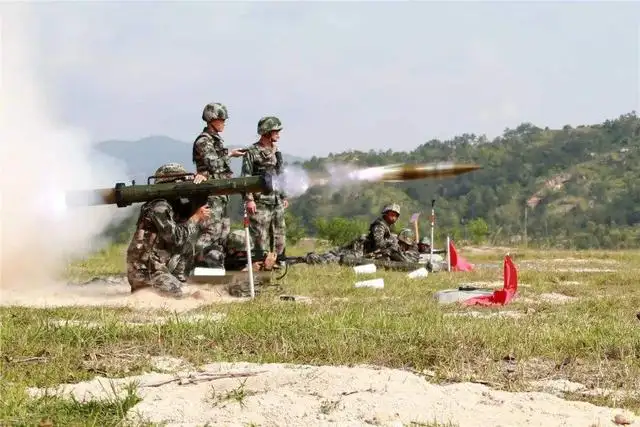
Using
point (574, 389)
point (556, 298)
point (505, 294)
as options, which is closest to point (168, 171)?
point (505, 294)

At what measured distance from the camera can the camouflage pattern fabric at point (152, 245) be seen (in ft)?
40.5

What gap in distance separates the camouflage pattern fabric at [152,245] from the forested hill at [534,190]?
3686 cm

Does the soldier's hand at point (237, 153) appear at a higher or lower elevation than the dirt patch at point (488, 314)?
higher

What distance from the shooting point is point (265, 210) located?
15.8m

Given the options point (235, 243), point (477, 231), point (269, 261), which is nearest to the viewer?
point (269, 261)

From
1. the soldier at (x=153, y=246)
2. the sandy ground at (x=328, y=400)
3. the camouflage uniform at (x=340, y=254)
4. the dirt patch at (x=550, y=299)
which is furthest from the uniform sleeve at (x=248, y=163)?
the sandy ground at (x=328, y=400)

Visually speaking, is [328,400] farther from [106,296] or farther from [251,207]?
[251,207]

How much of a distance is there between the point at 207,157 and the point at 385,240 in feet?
18.7

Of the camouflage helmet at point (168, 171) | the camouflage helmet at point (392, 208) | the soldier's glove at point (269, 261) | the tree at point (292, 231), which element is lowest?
the tree at point (292, 231)

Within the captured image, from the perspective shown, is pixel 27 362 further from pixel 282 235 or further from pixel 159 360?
pixel 282 235

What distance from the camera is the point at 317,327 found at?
862 centimetres

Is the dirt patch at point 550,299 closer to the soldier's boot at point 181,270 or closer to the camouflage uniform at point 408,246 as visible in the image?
the soldier's boot at point 181,270

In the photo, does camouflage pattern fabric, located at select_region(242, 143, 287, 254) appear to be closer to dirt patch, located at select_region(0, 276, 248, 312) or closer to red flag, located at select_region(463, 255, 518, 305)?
dirt patch, located at select_region(0, 276, 248, 312)

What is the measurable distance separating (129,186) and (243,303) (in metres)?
2.44
